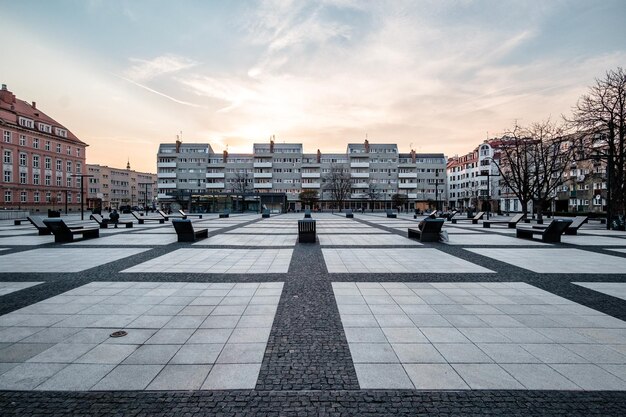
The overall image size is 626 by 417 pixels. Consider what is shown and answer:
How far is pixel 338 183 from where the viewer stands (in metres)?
76.6

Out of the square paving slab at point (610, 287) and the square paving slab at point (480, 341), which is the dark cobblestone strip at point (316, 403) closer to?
the square paving slab at point (480, 341)

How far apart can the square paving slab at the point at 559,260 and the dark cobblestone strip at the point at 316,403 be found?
268 inches

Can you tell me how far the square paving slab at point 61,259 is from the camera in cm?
880

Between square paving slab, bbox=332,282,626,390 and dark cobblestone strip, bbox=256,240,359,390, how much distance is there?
6.9 inches

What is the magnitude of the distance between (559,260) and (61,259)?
1633cm

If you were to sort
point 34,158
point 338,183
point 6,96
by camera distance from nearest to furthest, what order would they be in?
point 6,96 < point 34,158 < point 338,183

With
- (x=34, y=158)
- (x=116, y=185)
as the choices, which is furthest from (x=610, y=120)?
(x=116, y=185)

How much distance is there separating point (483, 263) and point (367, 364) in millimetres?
7681

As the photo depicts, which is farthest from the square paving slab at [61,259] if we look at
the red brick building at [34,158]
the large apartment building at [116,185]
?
the large apartment building at [116,185]

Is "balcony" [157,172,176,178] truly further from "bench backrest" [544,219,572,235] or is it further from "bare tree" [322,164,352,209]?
"bench backrest" [544,219,572,235]

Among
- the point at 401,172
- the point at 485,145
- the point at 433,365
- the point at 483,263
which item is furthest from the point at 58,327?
the point at 485,145

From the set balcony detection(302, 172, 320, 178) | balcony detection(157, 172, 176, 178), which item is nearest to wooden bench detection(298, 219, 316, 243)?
balcony detection(302, 172, 320, 178)

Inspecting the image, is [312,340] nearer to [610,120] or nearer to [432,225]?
[432,225]

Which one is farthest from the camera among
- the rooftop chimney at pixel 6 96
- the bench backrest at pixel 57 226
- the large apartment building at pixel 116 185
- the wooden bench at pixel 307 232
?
the large apartment building at pixel 116 185
